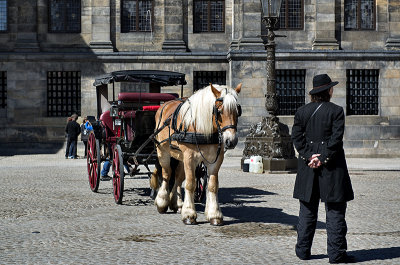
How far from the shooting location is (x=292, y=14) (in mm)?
28953

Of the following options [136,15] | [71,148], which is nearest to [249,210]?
[71,148]

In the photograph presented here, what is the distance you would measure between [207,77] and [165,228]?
68.2ft

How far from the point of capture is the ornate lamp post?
1823 cm

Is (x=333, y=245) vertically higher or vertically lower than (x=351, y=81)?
lower

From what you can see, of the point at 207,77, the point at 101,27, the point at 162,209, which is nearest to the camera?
the point at 162,209

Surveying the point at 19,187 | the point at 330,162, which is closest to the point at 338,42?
the point at 19,187

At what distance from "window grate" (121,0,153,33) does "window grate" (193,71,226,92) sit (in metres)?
2.95

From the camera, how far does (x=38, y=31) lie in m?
28.8

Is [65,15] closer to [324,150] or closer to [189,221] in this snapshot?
[189,221]

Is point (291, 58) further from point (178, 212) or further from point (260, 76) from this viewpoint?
point (178, 212)

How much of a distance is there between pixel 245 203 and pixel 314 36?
734 inches

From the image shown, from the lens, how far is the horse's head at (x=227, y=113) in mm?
8438

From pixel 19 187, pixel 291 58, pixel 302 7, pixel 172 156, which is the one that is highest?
pixel 302 7

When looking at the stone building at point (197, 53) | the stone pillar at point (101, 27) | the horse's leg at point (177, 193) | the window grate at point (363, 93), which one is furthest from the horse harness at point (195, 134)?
the window grate at point (363, 93)
